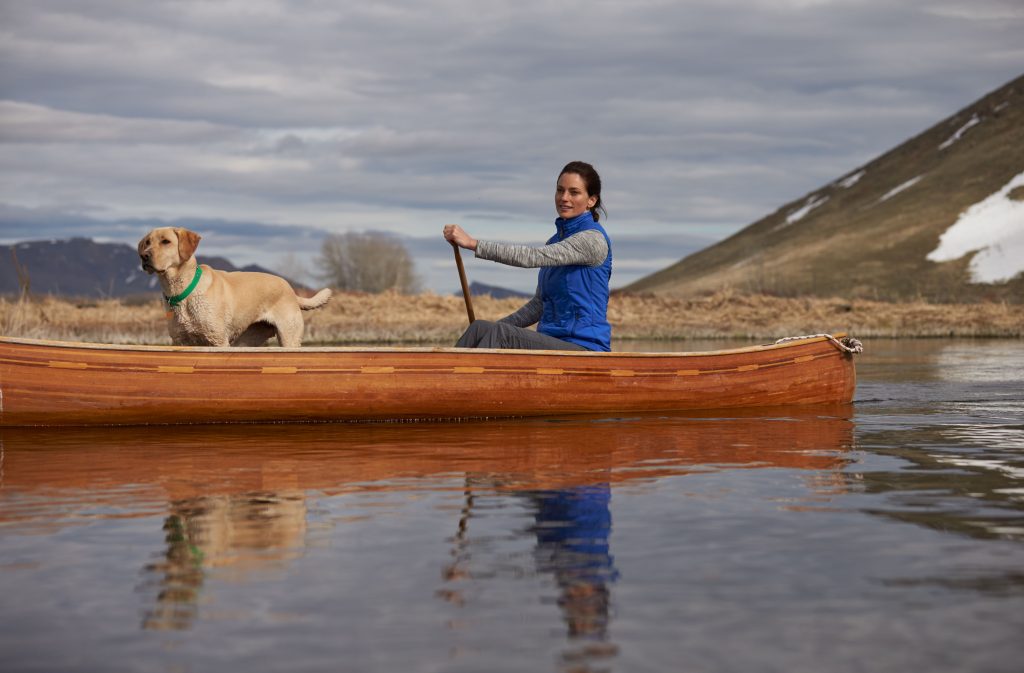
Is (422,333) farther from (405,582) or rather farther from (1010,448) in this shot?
(405,582)

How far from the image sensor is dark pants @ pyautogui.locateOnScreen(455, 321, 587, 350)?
480 inches

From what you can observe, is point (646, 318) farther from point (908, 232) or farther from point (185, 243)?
point (908, 232)

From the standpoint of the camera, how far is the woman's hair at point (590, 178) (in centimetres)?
1132

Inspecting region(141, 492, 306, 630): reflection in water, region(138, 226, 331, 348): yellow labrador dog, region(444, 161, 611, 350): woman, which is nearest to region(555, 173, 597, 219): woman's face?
region(444, 161, 611, 350): woman

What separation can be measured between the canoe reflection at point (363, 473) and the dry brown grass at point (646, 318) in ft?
64.8

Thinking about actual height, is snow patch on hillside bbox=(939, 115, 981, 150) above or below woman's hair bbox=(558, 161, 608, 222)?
above

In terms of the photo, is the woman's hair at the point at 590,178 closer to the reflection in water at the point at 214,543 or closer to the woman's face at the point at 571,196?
the woman's face at the point at 571,196

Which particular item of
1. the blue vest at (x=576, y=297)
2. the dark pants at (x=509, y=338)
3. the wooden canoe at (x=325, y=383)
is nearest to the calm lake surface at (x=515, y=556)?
the wooden canoe at (x=325, y=383)

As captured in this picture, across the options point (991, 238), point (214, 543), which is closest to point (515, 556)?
point (214, 543)

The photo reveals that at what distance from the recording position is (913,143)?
387 feet

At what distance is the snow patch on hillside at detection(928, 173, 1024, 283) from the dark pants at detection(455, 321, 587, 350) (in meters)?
69.9

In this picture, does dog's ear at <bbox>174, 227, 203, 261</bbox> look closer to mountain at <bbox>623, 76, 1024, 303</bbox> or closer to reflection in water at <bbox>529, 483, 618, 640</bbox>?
reflection in water at <bbox>529, 483, 618, 640</bbox>

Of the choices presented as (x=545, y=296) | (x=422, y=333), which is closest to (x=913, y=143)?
(x=422, y=333)

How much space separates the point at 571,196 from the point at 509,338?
5.38 feet
